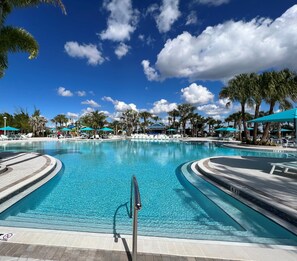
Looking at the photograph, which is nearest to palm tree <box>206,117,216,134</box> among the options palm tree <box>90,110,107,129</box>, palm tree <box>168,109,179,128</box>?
palm tree <box>168,109,179,128</box>

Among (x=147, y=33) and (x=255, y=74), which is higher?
(x=147, y=33)

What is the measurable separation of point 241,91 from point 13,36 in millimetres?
19438

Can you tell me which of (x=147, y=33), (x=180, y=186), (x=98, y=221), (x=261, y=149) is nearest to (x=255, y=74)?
(x=261, y=149)

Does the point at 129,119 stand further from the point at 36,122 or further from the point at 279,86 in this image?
the point at 279,86

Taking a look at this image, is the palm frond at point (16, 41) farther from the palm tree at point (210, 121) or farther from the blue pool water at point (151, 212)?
the palm tree at point (210, 121)

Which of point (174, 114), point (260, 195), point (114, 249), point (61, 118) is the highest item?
point (174, 114)

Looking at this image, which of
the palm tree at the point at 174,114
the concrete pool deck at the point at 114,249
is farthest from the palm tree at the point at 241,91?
the palm tree at the point at 174,114

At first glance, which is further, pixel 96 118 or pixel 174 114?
pixel 174 114

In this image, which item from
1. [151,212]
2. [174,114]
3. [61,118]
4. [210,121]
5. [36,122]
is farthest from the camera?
[61,118]

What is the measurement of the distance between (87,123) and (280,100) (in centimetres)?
4106

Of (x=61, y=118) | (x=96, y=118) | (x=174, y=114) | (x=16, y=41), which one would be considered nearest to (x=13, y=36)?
(x=16, y=41)

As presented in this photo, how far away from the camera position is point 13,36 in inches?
316

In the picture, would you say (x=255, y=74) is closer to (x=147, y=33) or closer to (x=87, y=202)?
(x=147, y=33)

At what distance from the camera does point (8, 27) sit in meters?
8.12
